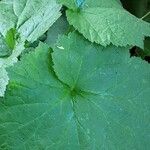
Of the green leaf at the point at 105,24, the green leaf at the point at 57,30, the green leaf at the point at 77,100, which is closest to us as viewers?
the green leaf at the point at 77,100

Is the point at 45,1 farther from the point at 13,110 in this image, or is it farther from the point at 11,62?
the point at 13,110

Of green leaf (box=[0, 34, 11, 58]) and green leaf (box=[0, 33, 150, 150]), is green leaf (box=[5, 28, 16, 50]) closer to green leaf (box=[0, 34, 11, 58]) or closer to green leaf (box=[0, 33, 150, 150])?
green leaf (box=[0, 34, 11, 58])

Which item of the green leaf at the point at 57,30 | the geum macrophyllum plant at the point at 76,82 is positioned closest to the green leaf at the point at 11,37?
the geum macrophyllum plant at the point at 76,82

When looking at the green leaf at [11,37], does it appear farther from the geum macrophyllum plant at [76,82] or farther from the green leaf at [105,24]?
the green leaf at [105,24]

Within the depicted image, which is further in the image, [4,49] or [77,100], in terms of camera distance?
[4,49]

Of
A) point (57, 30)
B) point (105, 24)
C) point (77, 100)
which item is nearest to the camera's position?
point (77, 100)

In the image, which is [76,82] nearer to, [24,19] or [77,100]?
[77,100]

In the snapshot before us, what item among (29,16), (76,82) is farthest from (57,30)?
(76,82)
